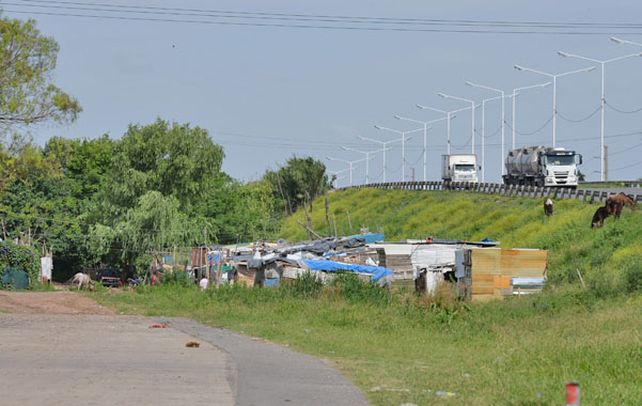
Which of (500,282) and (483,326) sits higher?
(500,282)

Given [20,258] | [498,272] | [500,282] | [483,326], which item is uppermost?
[20,258]

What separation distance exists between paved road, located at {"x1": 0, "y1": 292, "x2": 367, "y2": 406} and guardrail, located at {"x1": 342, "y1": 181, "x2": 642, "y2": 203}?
40.8 m

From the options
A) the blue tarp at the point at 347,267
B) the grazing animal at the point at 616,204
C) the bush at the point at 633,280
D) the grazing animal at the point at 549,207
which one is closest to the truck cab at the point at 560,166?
the grazing animal at the point at 549,207

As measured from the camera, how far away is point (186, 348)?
23.8 metres

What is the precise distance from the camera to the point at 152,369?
19.1 m

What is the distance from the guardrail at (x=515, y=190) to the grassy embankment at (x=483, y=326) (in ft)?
6.83

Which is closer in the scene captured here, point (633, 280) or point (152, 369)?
point (152, 369)

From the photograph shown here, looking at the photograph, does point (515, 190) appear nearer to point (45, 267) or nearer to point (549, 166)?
point (549, 166)

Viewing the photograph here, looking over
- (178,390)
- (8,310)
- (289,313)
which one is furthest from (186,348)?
(8,310)

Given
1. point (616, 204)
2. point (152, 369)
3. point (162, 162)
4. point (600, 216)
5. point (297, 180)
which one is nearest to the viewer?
point (152, 369)

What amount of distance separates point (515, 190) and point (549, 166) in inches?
128

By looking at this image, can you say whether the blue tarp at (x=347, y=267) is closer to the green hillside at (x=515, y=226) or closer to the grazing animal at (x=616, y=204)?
the green hillside at (x=515, y=226)

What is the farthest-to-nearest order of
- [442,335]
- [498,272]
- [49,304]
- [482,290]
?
[498,272]
[482,290]
[49,304]
[442,335]

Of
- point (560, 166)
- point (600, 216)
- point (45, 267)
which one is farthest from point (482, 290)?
point (560, 166)
